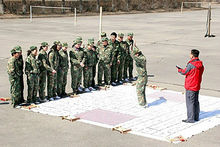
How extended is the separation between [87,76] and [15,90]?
10.2ft

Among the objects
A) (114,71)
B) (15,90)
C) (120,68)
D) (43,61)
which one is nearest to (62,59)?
(43,61)

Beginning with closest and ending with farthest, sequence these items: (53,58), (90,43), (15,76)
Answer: (15,76)
(53,58)
(90,43)

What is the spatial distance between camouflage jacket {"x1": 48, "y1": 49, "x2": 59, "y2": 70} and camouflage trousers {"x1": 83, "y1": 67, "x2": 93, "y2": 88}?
1575mm

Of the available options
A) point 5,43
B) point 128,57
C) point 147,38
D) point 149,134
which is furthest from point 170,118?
point 147,38

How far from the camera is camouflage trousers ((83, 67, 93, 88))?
14.8 metres

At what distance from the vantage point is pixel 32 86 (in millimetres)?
12828

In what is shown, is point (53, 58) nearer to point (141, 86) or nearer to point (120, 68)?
point (141, 86)

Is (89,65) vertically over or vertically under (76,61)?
under

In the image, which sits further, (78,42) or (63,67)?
(78,42)

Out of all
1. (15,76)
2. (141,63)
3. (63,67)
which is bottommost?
(15,76)

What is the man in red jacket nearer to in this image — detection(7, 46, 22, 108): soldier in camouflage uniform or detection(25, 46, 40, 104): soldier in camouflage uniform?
detection(25, 46, 40, 104): soldier in camouflage uniform

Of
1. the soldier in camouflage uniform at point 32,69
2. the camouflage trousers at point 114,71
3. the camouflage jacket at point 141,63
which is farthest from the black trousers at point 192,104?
the camouflage trousers at point 114,71

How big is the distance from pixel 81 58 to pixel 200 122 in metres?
4.78

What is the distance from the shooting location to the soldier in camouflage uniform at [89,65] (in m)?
14.7
